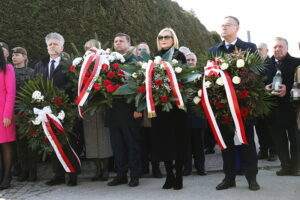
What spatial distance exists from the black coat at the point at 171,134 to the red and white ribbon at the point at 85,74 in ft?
3.02

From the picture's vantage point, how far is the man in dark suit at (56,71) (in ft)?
18.3

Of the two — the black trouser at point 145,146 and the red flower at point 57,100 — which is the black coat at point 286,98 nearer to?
the black trouser at point 145,146

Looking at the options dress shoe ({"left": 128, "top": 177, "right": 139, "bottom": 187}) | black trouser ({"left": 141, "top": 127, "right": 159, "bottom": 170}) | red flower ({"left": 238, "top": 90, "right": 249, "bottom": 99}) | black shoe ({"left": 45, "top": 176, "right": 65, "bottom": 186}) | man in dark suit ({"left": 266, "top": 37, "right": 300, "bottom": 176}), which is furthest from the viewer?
black trouser ({"left": 141, "top": 127, "right": 159, "bottom": 170})

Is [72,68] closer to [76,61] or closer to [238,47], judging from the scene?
[76,61]

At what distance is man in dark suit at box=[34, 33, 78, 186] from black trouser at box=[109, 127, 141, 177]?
0.71 metres

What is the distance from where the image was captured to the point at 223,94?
4.58 metres

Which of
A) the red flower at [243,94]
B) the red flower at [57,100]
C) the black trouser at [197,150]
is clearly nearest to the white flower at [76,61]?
the red flower at [57,100]

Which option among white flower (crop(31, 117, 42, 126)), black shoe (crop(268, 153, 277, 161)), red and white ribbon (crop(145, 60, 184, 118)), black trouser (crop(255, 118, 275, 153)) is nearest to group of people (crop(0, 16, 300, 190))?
red and white ribbon (crop(145, 60, 184, 118))

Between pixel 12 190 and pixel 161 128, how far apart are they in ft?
7.81

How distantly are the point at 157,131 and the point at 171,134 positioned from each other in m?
0.19

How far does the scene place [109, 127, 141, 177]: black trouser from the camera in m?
5.36

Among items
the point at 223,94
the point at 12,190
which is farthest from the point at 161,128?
the point at 12,190

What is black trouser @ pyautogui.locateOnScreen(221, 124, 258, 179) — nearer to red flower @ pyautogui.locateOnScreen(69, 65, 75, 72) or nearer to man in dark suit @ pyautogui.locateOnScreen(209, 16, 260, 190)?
man in dark suit @ pyautogui.locateOnScreen(209, 16, 260, 190)

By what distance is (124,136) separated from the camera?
5.41 metres
